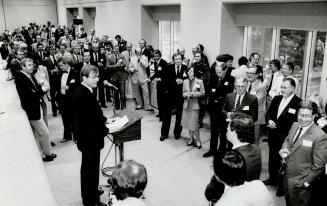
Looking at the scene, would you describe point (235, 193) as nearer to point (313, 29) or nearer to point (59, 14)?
point (313, 29)

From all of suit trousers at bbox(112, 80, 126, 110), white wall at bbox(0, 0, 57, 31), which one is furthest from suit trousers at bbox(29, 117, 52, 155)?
white wall at bbox(0, 0, 57, 31)

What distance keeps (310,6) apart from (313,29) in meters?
0.44

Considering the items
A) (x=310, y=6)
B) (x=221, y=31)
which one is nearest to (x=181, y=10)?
(x=221, y=31)

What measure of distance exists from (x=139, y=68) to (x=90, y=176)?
4.66 meters

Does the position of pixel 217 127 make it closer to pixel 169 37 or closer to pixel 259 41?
pixel 259 41

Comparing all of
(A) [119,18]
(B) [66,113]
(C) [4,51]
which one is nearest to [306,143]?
(B) [66,113]

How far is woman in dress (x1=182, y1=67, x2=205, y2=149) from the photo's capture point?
5.74m

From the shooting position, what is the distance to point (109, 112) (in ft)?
27.5

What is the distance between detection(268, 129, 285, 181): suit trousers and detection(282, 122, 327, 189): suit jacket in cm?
102

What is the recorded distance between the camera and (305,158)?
3379 millimetres

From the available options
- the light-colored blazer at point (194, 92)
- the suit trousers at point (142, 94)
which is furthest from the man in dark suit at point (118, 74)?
the light-colored blazer at point (194, 92)

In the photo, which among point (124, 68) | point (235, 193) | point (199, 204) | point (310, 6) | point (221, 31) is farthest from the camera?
point (124, 68)

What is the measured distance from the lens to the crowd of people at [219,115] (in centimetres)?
245

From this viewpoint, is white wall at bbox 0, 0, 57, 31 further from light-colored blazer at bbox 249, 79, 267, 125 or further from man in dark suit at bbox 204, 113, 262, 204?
man in dark suit at bbox 204, 113, 262, 204
